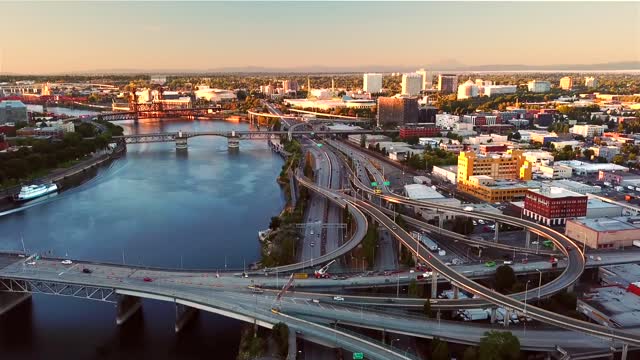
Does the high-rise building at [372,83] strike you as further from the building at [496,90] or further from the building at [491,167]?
the building at [491,167]

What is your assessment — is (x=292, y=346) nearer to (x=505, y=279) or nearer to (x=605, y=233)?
(x=505, y=279)

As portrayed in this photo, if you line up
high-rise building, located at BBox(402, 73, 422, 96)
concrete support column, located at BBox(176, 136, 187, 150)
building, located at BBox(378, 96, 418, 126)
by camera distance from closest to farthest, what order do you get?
1. concrete support column, located at BBox(176, 136, 187, 150)
2. building, located at BBox(378, 96, 418, 126)
3. high-rise building, located at BBox(402, 73, 422, 96)

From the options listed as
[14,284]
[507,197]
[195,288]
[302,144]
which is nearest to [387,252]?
[195,288]

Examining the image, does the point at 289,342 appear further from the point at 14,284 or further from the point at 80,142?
the point at 80,142

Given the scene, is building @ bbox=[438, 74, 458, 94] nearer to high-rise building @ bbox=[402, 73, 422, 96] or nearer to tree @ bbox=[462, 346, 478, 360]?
high-rise building @ bbox=[402, 73, 422, 96]

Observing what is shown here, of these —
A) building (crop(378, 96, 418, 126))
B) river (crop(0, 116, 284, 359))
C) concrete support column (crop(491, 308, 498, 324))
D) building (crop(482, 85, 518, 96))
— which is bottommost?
river (crop(0, 116, 284, 359))

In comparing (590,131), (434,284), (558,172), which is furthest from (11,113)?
(590,131)

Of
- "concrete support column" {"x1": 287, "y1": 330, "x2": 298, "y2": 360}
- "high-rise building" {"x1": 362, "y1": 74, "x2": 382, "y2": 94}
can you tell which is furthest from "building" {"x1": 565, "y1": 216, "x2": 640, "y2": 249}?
"high-rise building" {"x1": 362, "y1": 74, "x2": 382, "y2": 94}
